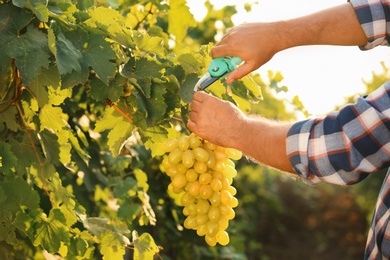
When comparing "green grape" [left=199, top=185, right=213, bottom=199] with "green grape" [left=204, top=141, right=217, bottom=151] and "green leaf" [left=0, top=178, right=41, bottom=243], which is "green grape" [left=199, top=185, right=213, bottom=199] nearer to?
"green grape" [left=204, top=141, right=217, bottom=151]

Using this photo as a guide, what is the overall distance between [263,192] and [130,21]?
5.88 m

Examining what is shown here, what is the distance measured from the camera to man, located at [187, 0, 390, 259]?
1812mm

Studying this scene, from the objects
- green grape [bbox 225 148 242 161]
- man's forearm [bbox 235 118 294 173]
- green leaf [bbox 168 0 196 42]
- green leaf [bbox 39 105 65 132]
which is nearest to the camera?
man's forearm [bbox 235 118 294 173]

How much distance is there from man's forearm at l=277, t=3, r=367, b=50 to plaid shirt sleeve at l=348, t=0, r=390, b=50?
2 cm

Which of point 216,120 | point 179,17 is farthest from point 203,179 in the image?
point 179,17

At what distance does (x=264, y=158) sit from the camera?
6.38 ft

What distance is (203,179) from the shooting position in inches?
84.8

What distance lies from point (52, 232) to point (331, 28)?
4.01 ft

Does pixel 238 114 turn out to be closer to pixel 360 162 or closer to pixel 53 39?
pixel 360 162

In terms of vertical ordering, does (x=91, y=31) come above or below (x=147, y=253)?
above

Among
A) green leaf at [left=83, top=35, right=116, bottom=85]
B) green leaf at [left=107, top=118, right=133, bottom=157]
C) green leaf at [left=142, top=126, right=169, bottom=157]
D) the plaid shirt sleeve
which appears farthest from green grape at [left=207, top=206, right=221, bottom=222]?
the plaid shirt sleeve

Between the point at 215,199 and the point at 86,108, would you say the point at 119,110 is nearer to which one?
the point at 215,199

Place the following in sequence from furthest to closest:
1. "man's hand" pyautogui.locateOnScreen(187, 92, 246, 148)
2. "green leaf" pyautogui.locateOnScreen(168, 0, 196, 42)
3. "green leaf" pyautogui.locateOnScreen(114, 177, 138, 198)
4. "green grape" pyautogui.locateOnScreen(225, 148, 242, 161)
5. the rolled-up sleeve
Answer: "green leaf" pyautogui.locateOnScreen(114, 177, 138, 198), "green leaf" pyautogui.locateOnScreen(168, 0, 196, 42), "green grape" pyautogui.locateOnScreen(225, 148, 242, 161), "man's hand" pyautogui.locateOnScreen(187, 92, 246, 148), the rolled-up sleeve

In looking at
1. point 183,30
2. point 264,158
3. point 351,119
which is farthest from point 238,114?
point 183,30
